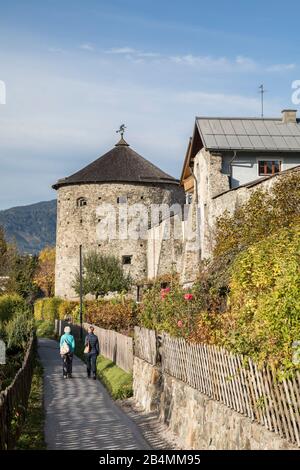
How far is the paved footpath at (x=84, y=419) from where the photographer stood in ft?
42.7

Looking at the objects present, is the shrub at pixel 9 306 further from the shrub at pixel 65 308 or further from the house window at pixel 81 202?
the house window at pixel 81 202

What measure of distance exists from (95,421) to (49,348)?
896 inches

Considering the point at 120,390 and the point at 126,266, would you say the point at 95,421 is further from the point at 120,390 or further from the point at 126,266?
the point at 126,266

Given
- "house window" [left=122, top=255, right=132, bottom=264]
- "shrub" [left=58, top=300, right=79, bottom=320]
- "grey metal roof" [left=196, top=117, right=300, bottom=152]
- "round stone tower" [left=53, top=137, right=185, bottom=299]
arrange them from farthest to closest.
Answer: "round stone tower" [left=53, top=137, right=185, bottom=299] < "house window" [left=122, top=255, right=132, bottom=264] < "shrub" [left=58, top=300, right=79, bottom=320] < "grey metal roof" [left=196, top=117, right=300, bottom=152]

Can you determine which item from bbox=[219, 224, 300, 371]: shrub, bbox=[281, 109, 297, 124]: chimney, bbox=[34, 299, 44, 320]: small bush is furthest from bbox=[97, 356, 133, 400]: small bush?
bbox=[34, 299, 44, 320]: small bush

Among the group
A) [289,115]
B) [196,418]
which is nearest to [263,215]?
[196,418]

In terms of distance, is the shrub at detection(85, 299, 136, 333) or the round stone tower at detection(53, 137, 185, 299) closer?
the shrub at detection(85, 299, 136, 333)

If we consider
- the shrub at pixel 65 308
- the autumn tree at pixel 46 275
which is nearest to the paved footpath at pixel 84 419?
the shrub at pixel 65 308

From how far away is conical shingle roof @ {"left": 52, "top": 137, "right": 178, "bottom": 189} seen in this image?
62625mm

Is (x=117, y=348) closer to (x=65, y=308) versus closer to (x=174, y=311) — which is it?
(x=174, y=311)

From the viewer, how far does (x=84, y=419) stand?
15.5 m

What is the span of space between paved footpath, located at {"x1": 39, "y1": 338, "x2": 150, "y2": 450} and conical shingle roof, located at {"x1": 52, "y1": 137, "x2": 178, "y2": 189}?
39872 millimetres

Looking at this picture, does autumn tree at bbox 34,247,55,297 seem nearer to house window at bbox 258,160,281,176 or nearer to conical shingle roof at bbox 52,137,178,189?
conical shingle roof at bbox 52,137,178,189

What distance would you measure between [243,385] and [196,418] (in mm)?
2537
